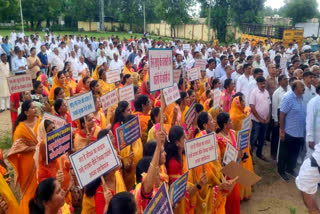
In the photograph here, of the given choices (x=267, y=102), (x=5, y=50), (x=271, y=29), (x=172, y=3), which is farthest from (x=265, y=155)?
(x=172, y=3)

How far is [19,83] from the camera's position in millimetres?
5594

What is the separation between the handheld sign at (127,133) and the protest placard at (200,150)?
3.06 feet

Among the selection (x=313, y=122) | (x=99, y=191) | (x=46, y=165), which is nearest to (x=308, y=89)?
(x=313, y=122)

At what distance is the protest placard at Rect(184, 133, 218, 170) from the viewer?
288 centimetres

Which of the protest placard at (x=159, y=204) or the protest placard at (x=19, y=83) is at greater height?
the protest placard at (x=19, y=83)

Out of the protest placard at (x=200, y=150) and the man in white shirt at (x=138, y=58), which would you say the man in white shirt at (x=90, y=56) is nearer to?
the man in white shirt at (x=138, y=58)

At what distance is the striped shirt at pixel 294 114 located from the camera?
16.6 ft

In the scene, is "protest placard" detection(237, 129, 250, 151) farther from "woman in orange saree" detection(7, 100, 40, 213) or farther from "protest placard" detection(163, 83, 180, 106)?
"woman in orange saree" detection(7, 100, 40, 213)

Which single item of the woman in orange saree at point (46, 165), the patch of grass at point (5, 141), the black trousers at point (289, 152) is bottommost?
the patch of grass at point (5, 141)

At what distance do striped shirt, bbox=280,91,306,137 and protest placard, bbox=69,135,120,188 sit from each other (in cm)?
352

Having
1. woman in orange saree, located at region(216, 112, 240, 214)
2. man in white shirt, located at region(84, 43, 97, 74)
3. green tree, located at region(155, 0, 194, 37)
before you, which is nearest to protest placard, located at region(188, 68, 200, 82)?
woman in orange saree, located at region(216, 112, 240, 214)

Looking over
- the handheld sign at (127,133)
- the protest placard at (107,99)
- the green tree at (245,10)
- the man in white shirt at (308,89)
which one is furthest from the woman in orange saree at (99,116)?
the green tree at (245,10)

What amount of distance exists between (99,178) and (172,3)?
129 ft

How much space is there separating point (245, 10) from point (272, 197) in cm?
3156
